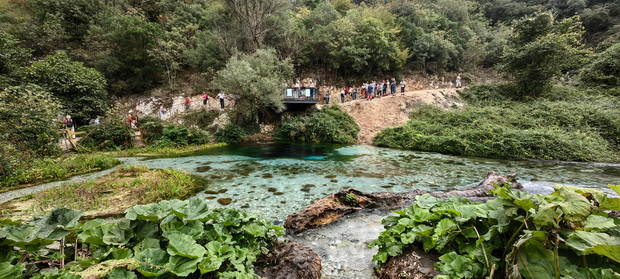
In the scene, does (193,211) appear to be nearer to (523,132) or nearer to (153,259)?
(153,259)

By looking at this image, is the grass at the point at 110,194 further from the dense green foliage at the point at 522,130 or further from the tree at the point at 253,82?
the dense green foliage at the point at 522,130

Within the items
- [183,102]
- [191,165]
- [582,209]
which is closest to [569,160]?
[582,209]

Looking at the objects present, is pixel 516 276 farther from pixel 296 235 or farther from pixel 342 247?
pixel 296 235

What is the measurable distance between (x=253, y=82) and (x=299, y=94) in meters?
4.26

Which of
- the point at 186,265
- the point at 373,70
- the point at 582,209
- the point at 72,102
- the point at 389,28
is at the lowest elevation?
the point at 186,265

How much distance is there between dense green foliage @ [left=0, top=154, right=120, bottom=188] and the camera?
Result: 7717 mm

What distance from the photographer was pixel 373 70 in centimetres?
2809

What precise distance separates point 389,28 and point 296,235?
30532 mm

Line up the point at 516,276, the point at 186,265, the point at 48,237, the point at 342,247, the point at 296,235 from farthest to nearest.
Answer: the point at 296,235, the point at 342,247, the point at 48,237, the point at 186,265, the point at 516,276

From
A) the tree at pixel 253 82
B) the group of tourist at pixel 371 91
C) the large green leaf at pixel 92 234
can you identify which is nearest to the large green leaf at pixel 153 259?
the large green leaf at pixel 92 234

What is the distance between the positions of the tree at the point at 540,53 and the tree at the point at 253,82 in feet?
67.5

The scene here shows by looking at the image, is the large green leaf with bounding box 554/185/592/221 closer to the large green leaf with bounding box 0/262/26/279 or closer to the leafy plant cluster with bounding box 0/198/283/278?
the leafy plant cluster with bounding box 0/198/283/278

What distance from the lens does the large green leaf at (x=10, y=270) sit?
1.61 metres

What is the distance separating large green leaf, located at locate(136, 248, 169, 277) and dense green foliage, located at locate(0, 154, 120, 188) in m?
10.2
